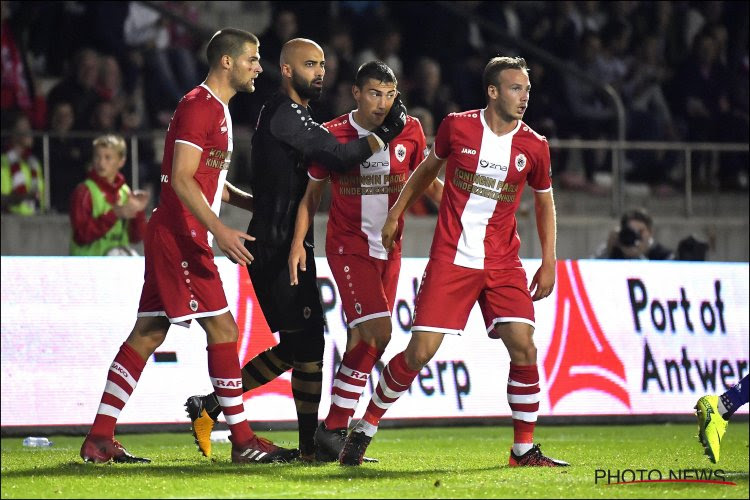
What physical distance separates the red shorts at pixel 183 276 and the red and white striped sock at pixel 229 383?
22cm

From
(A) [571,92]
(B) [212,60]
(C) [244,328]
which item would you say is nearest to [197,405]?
(B) [212,60]

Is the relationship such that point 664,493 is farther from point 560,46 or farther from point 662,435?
point 560,46

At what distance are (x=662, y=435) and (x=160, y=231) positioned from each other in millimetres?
4912

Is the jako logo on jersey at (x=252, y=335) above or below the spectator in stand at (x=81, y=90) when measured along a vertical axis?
below

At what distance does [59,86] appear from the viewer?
1518 centimetres

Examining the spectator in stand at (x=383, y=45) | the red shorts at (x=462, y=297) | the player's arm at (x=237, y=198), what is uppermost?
the spectator in stand at (x=383, y=45)

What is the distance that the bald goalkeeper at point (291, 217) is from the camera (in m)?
8.54

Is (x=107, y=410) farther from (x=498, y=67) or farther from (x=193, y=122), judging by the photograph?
(x=498, y=67)

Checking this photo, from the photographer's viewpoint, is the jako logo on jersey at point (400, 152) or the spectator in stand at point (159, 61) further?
the spectator in stand at point (159, 61)

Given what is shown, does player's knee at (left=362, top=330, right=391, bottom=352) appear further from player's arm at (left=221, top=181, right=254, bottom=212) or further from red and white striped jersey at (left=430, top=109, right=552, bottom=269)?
player's arm at (left=221, top=181, right=254, bottom=212)

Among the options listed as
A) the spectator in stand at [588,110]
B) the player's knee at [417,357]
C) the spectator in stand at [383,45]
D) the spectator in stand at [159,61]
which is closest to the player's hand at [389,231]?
the player's knee at [417,357]

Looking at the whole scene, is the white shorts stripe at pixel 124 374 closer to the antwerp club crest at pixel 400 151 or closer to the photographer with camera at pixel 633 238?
the antwerp club crest at pixel 400 151

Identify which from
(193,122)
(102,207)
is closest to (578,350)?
(102,207)

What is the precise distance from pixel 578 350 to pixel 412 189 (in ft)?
14.5
